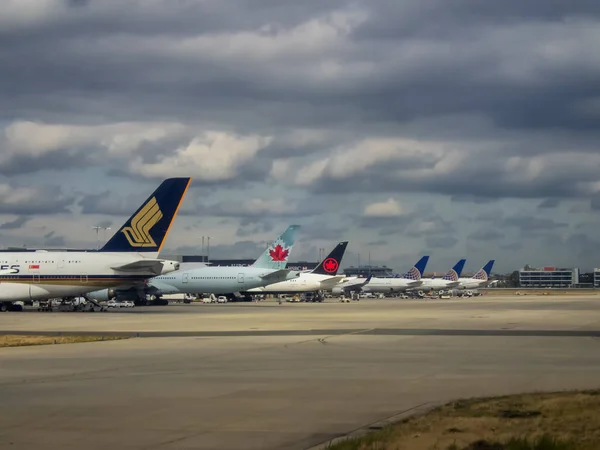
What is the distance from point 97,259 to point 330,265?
63681mm

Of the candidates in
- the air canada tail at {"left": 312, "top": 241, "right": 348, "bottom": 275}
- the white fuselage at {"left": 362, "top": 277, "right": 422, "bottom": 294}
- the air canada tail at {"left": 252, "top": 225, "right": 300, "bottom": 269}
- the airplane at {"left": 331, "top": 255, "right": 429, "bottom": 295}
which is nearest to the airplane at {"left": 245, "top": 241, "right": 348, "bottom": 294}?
the air canada tail at {"left": 312, "top": 241, "right": 348, "bottom": 275}

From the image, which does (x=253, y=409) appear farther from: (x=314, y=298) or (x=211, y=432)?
(x=314, y=298)

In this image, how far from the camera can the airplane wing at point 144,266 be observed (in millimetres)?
73088

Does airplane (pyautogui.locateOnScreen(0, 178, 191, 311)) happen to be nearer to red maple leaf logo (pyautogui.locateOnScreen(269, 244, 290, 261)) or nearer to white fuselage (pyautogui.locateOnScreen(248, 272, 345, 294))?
red maple leaf logo (pyautogui.locateOnScreen(269, 244, 290, 261))

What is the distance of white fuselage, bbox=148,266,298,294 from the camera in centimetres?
10894

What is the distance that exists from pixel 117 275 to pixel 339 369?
5140 cm

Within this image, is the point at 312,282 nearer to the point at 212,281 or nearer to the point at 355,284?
the point at 212,281

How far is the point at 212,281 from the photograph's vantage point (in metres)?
110

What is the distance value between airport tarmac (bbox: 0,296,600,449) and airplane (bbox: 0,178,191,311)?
3458 centimetres

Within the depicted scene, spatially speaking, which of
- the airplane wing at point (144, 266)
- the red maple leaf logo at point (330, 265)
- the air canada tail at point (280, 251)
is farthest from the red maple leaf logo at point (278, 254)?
the airplane wing at point (144, 266)

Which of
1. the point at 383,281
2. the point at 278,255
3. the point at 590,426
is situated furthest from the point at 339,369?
the point at 383,281

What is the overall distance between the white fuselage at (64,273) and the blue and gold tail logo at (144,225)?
1270 mm

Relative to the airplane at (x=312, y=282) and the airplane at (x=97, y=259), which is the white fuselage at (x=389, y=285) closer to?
the airplane at (x=312, y=282)

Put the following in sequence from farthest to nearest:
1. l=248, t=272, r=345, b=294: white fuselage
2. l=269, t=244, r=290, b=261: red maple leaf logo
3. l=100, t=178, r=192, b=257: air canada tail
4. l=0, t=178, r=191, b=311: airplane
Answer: l=248, t=272, r=345, b=294: white fuselage → l=269, t=244, r=290, b=261: red maple leaf logo → l=100, t=178, r=192, b=257: air canada tail → l=0, t=178, r=191, b=311: airplane
